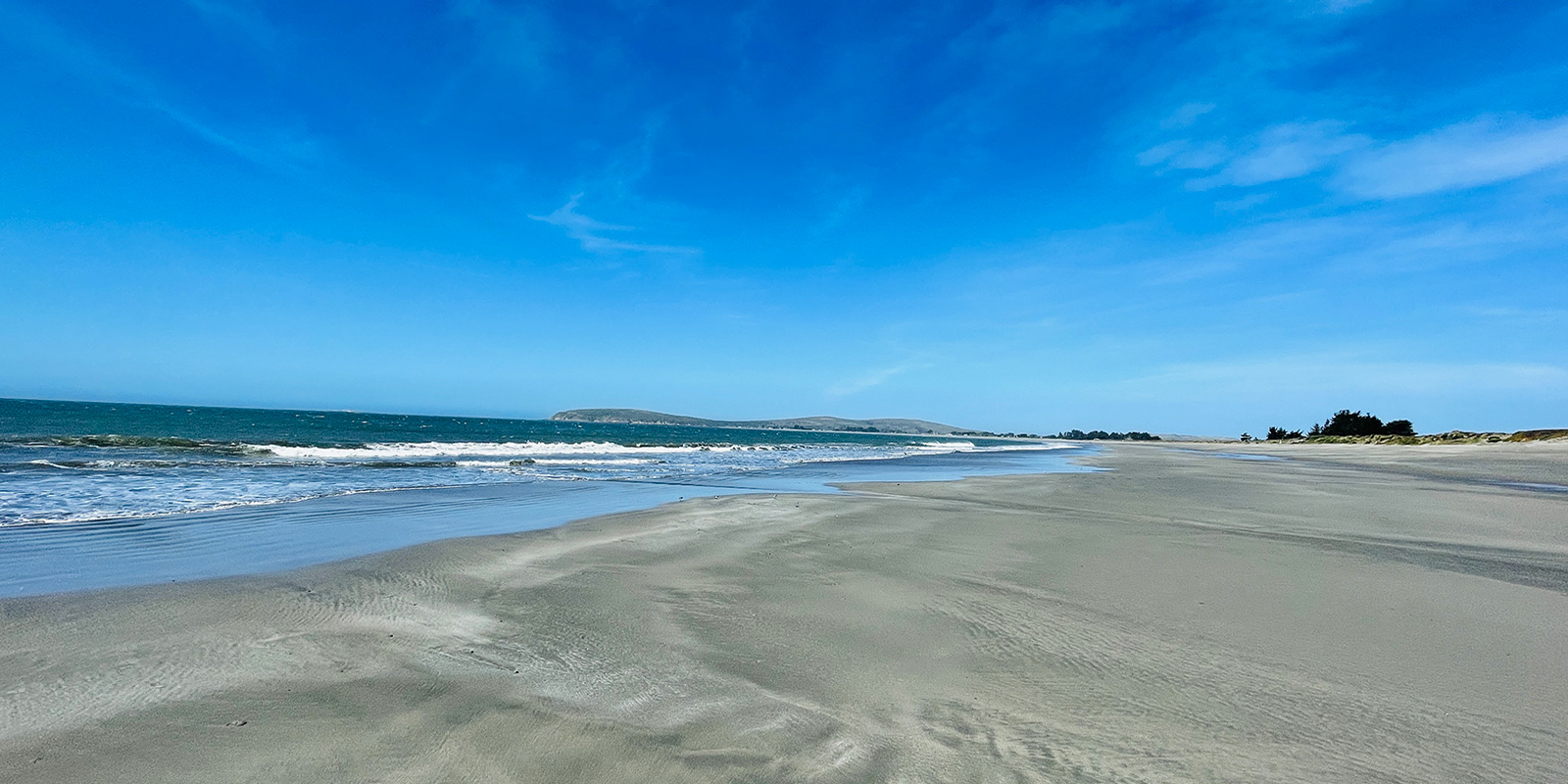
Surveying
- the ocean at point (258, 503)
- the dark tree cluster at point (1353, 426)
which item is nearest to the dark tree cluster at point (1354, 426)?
the dark tree cluster at point (1353, 426)

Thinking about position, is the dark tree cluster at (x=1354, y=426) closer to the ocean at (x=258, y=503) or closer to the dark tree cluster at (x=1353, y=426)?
the dark tree cluster at (x=1353, y=426)

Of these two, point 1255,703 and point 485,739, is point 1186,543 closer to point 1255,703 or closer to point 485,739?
point 1255,703

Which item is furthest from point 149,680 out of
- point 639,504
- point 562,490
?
point 562,490

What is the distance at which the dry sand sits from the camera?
2727mm

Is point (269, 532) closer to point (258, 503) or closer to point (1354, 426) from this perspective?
point (258, 503)

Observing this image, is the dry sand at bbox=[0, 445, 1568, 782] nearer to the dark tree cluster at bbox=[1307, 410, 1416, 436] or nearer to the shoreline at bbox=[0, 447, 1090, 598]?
the shoreline at bbox=[0, 447, 1090, 598]

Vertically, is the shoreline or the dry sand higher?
the dry sand

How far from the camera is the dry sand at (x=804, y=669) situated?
107 inches

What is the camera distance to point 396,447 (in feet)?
103

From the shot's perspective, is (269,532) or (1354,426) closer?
(269,532)

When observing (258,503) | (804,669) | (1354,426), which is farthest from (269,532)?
(1354,426)

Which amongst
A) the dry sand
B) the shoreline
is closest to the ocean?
the shoreline

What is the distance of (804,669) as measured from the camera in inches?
148

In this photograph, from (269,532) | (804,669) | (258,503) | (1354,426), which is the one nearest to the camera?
(804,669)
